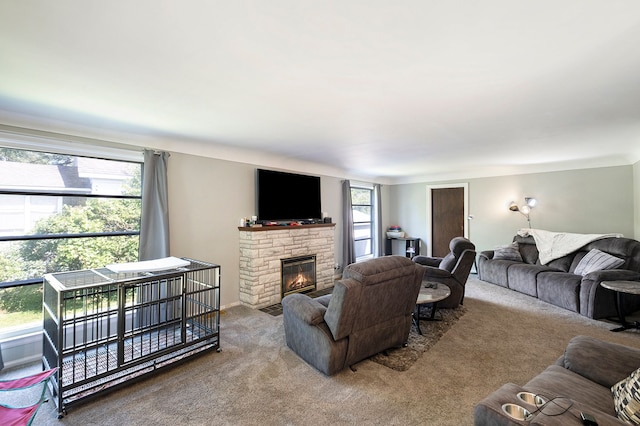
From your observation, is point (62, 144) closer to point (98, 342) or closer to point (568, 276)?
point (98, 342)

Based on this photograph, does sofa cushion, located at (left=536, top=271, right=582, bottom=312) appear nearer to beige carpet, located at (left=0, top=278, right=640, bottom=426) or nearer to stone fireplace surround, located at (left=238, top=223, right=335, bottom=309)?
beige carpet, located at (left=0, top=278, right=640, bottom=426)

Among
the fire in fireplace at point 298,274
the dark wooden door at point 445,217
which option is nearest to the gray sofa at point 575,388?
the fire in fireplace at point 298,274

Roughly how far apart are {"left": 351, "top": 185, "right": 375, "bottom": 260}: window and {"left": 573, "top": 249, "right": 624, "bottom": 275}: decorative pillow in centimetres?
405

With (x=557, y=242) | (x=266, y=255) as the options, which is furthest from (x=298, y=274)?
(x=557, y=242)

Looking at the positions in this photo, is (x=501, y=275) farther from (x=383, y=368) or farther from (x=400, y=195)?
(x=383, y=368)

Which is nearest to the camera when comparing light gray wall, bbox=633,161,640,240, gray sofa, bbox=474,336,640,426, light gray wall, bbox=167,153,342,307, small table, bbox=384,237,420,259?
gray sofa, bbox=474,336,640,426

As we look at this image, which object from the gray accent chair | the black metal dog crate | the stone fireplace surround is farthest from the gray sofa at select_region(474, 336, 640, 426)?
the stone fireplace surround

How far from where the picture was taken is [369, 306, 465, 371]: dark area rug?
270 centimetres

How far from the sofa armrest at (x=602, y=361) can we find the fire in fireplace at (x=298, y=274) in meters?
3.62

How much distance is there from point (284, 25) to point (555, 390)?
2410 mm

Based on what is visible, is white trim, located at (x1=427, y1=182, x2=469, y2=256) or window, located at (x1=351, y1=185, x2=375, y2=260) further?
window, located at (x1=351, y1=185, x2=375, y2=260)

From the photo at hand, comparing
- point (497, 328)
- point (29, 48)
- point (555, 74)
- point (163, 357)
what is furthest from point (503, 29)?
point (163, 357)

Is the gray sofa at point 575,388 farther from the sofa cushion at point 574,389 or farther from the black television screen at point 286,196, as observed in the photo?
the black television screen at point 286,196

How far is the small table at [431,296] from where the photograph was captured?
329cm
